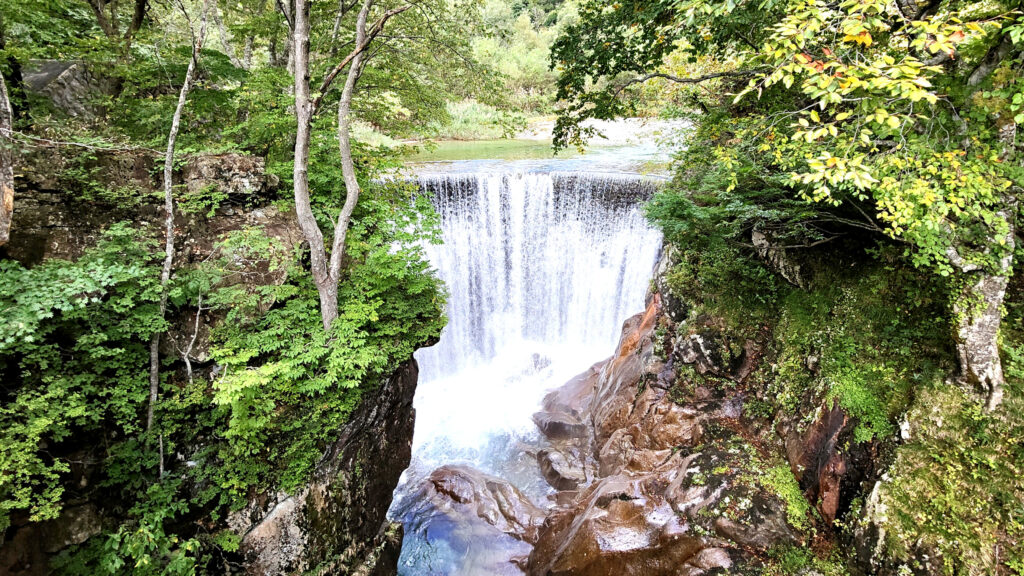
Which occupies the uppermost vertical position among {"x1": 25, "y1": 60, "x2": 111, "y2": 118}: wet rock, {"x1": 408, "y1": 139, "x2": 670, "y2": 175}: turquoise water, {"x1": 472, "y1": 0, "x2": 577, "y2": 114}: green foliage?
{"x1": 472, "y1": 0, "x2": 577, "y2": 114}: green foliage

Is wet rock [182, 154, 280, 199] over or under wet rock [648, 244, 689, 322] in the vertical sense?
over

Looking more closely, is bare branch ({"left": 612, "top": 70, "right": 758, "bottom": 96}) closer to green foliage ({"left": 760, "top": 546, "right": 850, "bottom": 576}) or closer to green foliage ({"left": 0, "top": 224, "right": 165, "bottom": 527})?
green foliage ({"left": 760, "top": 546, "right": 850, "bottom": 576})

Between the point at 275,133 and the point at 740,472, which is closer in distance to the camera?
the point at 740,472

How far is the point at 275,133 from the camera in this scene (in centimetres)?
704

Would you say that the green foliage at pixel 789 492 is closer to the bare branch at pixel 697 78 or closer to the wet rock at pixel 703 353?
the wet rock at pixel 703 353

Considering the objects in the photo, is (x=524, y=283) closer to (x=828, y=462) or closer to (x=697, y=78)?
(x=697, y=78)

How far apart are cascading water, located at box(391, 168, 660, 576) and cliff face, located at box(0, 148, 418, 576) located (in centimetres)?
432

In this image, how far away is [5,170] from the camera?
436cm

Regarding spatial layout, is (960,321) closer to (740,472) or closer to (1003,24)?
(1003,24)

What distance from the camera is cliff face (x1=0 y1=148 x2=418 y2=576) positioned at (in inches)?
184

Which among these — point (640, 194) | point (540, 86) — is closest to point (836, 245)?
point (640, 194)

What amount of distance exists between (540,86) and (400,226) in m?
28.8

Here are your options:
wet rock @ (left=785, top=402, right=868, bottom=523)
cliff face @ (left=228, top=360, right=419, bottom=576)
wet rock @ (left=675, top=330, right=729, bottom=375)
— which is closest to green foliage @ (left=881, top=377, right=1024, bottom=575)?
wet rock @ (left=785, top=402, right=868, bottom=523)

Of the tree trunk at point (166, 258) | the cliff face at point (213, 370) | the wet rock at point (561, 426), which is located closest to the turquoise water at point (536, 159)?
the cliff face at point (213, 370)
